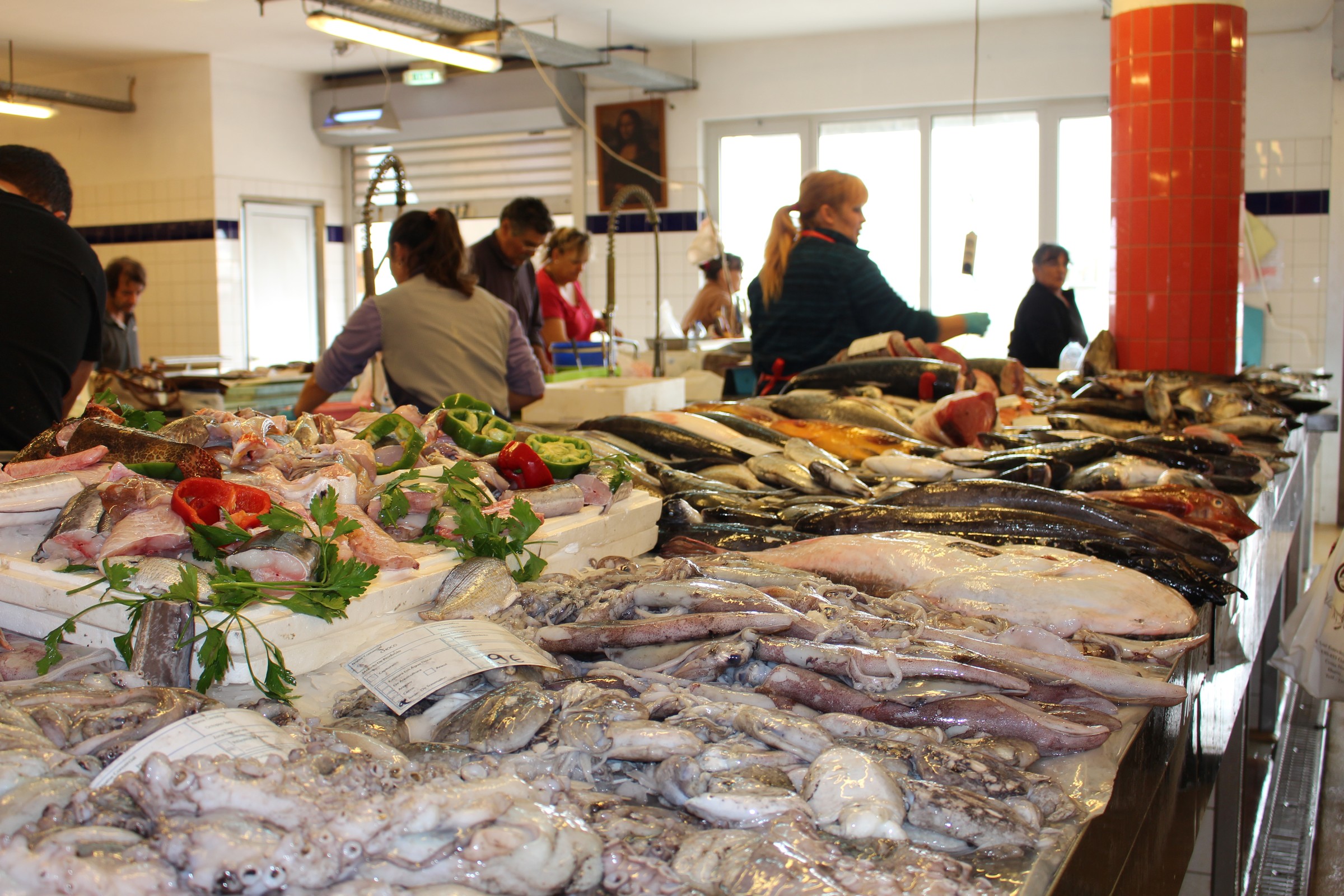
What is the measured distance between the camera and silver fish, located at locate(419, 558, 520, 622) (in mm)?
1726

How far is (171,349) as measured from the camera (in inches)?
492

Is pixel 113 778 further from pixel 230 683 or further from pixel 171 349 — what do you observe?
pixel 171 349

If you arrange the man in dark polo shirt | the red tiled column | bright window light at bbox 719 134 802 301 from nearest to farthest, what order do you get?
1. the red tiled column
2. the man in dark polo shirt
3. bright window light at bbox 719 134 802 301

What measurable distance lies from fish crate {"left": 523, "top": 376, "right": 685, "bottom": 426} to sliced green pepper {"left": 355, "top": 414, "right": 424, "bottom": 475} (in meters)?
2.26

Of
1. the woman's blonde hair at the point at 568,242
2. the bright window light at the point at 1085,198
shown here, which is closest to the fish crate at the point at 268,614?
the woman's blonde hair at the point at 568,242

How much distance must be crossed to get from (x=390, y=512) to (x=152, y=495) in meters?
0.38

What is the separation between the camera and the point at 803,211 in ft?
16.3

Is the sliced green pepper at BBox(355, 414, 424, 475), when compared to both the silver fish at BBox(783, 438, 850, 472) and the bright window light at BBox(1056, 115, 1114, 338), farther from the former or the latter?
the bright window light at BBox(1056, 115, 1114, 338)

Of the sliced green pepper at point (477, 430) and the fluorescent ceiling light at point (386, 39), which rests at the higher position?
the fluorescent ceiling light at point (386, 39)

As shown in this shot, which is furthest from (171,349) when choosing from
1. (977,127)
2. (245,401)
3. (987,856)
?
(987,856)

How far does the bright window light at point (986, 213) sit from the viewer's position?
10.5 metres

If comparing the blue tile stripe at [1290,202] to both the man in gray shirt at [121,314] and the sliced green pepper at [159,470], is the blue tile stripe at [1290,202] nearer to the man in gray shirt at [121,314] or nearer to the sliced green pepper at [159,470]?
the man in gray shirt at [121,314]

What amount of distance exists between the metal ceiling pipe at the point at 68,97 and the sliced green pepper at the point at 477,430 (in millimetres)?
10294

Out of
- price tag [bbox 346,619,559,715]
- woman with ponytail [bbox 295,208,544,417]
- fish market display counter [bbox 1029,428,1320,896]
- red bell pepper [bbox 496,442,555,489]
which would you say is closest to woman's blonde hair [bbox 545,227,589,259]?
woman with ponytail [bbox 295,208,544,417]
